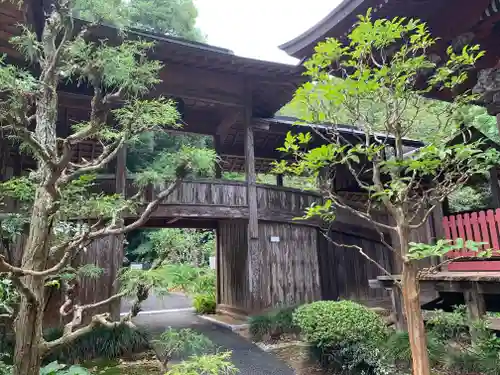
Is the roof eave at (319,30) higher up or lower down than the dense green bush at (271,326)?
higher up

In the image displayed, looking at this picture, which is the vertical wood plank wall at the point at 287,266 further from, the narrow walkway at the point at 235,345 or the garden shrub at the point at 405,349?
the garden shrub at the point at 405,349

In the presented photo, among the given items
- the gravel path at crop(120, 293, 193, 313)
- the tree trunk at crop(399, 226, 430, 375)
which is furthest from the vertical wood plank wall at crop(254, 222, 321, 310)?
the tree trunk at crop(399, 226, 430, 375)

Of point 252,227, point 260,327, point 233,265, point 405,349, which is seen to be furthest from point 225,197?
point 405,349

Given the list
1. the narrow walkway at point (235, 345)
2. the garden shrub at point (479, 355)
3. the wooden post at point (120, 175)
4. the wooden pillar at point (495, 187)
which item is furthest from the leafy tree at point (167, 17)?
the garden shrub at point (479, 355)

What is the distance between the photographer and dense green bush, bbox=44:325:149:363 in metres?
6.28

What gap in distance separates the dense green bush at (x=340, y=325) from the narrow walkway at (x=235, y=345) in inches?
33.3

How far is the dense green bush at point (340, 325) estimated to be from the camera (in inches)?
209

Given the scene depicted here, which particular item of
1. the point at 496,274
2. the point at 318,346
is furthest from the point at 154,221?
the point at 496,274

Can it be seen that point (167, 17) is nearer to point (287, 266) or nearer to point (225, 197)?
point (225, 197)

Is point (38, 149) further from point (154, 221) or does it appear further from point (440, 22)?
point (154, 221)

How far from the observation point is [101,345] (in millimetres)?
6594

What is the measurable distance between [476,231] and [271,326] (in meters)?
4.65

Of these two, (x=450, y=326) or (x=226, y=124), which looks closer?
(x=450, y=326)

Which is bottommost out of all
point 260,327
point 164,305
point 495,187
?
point 164,305
